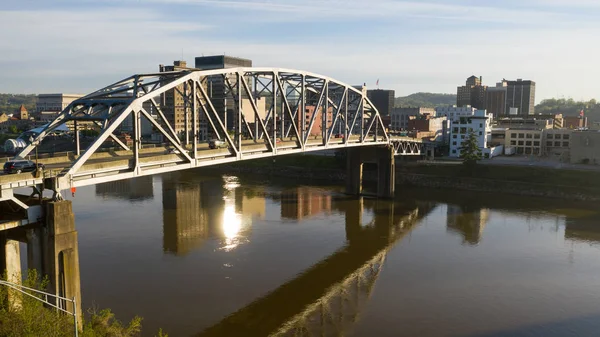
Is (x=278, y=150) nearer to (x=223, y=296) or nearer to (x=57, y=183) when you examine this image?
(x=223, y=296)

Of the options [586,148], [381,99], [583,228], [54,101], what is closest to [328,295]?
[583,228]

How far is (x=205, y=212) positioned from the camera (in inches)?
1785

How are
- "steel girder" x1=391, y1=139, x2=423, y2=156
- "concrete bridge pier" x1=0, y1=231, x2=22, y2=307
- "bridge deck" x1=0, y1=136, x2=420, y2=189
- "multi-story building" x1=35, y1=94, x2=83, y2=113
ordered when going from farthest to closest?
"multi-story building" x1=35, y1=94, x2=83, y2=113, "steel girder" x1=391, y1=139, x2=423, y2=156, "concrete bridge pier" x1=0, y1=231, x2=22, y2=307, "bridge deck" x1=0, y1=136, x2=420, y2=189

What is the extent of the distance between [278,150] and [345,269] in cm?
1034

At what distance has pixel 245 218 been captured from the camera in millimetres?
43125

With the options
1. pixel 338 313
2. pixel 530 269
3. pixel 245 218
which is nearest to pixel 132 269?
pixel 338 313

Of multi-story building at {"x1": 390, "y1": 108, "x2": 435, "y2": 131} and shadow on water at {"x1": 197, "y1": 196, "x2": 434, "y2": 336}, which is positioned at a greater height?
multi-story building at {"x1": 390, "y1": 108, "x2": 435, "y2": 131}

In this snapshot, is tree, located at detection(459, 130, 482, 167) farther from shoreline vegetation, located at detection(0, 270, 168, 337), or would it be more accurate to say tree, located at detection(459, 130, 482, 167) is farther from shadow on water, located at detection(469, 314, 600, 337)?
shoreline vegetation, located at detection(0, 270, 168, 337)

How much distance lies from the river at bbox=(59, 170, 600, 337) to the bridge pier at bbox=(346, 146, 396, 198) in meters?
5.06

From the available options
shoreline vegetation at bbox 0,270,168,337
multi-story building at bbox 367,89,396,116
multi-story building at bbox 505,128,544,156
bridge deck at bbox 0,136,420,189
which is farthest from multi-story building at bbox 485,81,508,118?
shoreline vegetation at bbox 0,270,168,337

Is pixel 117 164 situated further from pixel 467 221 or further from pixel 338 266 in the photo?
pixel 467 221

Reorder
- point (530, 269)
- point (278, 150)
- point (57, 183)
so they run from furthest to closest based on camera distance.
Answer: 1. point (278, 150)
2. point (530, 269)
3. point (57, 183)

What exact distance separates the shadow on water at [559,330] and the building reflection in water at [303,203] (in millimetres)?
24404

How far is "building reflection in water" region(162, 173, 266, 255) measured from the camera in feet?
117
